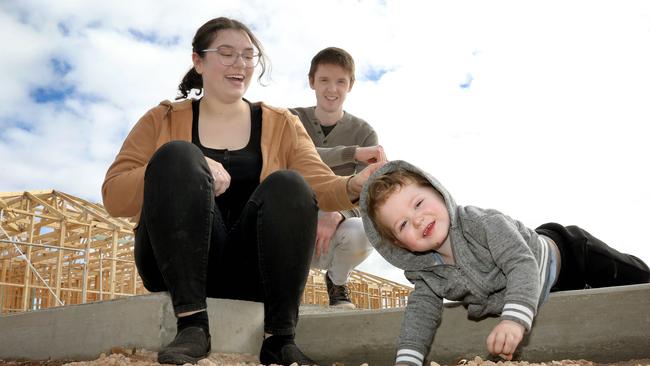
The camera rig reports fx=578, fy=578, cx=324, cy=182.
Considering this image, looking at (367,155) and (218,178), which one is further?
(367,155)

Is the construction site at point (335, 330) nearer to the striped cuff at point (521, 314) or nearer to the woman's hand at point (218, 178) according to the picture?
the striped cuff at point (521, 314)

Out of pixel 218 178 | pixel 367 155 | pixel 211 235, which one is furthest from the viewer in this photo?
pixel 367 155

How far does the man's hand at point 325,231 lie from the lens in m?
3.01

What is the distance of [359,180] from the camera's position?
2.17 metres

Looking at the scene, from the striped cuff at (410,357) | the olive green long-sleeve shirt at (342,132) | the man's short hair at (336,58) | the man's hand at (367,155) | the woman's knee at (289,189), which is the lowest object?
the striped cuff at (410,357)

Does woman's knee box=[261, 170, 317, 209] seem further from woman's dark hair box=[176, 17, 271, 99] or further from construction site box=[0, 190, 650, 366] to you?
woman's dark hair box=[176, 17, 271, 99]

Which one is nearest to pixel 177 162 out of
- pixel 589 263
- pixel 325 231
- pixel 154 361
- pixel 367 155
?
pixel 154 361

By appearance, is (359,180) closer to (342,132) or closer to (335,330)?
(335,330)

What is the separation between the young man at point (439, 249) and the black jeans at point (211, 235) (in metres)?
Answer: 0.28

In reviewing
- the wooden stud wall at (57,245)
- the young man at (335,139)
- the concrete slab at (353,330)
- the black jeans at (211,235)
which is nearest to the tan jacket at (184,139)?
the black jeans at (211,235)

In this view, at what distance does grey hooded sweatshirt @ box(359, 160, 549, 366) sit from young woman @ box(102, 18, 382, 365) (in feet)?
1.11

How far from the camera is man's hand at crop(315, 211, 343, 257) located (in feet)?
9.87

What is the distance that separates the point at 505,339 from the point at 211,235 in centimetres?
104

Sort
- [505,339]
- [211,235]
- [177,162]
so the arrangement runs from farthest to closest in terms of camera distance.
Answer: [211,235] → [177,162] → [505,339]
